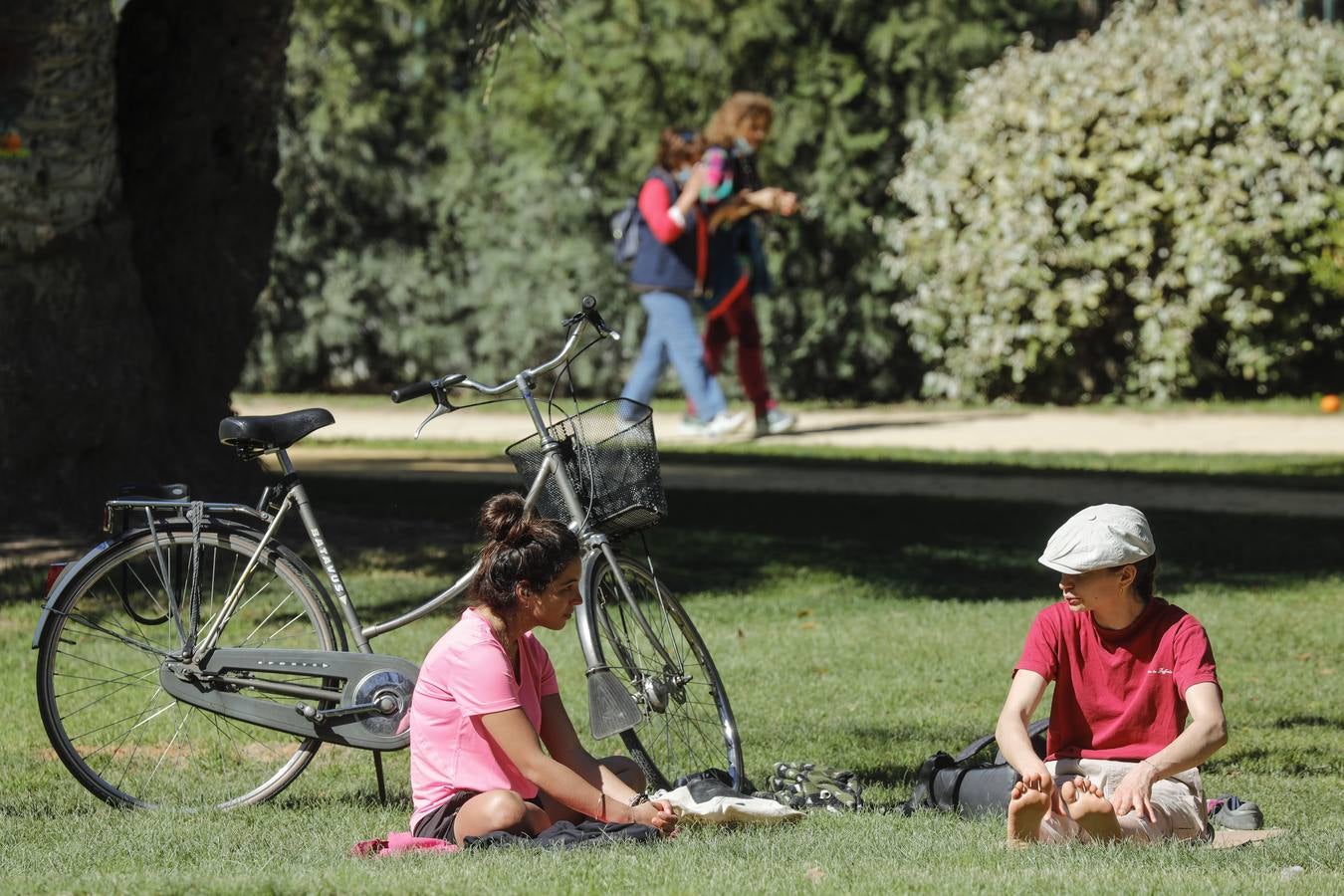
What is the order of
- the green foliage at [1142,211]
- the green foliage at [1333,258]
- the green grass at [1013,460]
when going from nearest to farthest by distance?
the green grass at [1013,460] < the green foliage at [1333,258] < the green foliage at [1142,211]

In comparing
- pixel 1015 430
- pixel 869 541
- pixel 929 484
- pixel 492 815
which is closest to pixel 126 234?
pixel 869 541

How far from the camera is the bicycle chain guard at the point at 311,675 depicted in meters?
5.30

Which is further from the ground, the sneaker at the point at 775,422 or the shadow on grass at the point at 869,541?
the sneaker at the point at 775,422

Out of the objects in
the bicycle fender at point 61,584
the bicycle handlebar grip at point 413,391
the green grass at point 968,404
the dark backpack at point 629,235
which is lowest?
the green grass at point 968,404

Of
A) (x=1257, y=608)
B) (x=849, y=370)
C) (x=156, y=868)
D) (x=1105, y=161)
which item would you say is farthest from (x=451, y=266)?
(x=156, y=868)

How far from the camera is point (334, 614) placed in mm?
5531

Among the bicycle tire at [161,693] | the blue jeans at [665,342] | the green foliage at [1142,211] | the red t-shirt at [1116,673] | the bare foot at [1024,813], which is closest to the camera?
the bare foot at [1024,813]

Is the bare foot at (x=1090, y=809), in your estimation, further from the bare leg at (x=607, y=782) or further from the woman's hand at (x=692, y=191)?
the woman's hand at (x=692, y=191)

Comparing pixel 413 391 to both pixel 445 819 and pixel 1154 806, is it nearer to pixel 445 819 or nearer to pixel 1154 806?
pixel 445 819

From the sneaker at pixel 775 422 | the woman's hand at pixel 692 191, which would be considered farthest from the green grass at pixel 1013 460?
the woman's hand at pixel 692 191

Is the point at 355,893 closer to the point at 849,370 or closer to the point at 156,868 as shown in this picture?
the point at 156,868

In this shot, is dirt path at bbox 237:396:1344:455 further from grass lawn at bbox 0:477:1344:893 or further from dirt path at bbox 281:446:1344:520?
grass lawn at bbox 0:477:1344:893

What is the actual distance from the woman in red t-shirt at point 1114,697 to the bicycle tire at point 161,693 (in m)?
1.97

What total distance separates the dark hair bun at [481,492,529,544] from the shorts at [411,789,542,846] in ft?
2.01
